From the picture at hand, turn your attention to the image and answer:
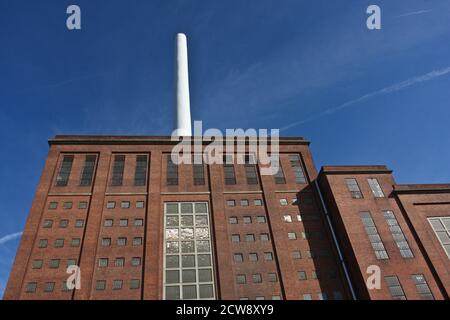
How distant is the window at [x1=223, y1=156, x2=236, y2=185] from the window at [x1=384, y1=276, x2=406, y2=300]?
18.4 metres

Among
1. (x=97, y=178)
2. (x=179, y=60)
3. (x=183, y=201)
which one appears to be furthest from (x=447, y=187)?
(x=179, y=60)

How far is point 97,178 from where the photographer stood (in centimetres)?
3609

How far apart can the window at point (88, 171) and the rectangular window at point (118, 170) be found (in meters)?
2.42

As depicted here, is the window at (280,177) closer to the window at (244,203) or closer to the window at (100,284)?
the window at (244,203)

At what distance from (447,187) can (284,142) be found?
18.8 meters

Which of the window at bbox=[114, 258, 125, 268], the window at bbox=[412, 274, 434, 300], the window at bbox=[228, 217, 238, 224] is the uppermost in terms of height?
the window at bbox=[228, 217, 238, 224]

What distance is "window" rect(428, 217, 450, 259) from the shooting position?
31.6 meters

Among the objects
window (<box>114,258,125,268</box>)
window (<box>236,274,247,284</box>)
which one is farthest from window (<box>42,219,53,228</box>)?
window (<box>236,274,247,284</box>)

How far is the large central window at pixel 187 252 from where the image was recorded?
29.5 metres

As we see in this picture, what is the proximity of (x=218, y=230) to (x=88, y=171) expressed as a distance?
666 inches

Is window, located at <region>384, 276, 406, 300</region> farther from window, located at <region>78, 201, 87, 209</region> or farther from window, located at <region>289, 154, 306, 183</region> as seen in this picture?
window, located at <region>78, 201, 87, 209</region>

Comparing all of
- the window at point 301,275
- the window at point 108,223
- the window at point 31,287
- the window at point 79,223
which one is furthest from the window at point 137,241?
the window at point 301,275
